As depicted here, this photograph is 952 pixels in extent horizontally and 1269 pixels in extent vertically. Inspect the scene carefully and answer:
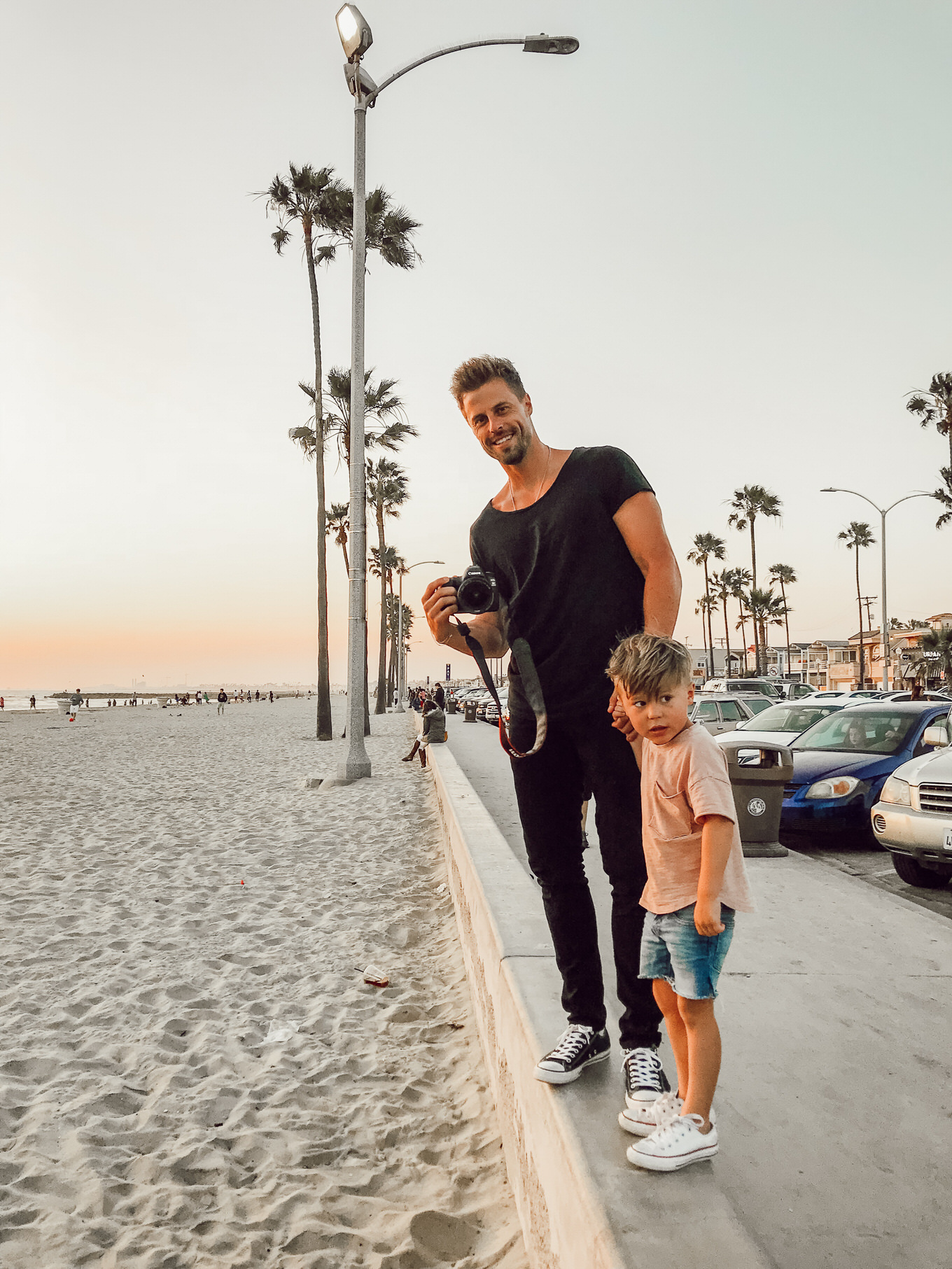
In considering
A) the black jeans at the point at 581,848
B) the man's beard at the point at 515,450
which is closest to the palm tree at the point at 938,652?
the black jeans at the point at 581,848

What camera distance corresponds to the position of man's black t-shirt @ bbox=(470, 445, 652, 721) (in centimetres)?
241

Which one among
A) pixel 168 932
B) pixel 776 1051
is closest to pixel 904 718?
pixel 776 1051

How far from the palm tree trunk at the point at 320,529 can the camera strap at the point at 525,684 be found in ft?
72.0

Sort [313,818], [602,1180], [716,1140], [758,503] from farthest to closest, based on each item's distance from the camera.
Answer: [758,503] < [313,818] < [716,1140] < [602,1180]

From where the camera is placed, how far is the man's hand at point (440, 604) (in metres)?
2.53

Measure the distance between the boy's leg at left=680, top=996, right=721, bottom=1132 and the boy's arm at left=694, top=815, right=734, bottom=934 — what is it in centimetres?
20

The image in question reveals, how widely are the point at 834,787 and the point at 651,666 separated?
679 cm

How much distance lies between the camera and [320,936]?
549 centimetres

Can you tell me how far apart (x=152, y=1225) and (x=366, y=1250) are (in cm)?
68

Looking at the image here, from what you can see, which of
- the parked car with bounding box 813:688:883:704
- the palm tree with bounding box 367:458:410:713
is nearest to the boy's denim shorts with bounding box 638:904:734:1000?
the parked car with bounding box 813:688:883:704

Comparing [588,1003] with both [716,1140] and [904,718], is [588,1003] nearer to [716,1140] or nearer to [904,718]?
[716,1140]

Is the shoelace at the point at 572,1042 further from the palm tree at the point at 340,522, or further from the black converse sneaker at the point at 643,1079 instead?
the palm tree at the point at 340,522

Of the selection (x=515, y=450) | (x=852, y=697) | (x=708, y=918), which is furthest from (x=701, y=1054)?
(x=852, y=697)

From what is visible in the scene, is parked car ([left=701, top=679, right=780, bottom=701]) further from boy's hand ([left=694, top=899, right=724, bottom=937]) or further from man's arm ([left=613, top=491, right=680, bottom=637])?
boy's hand ([left=694, top=899, right=724, bottom=937])
